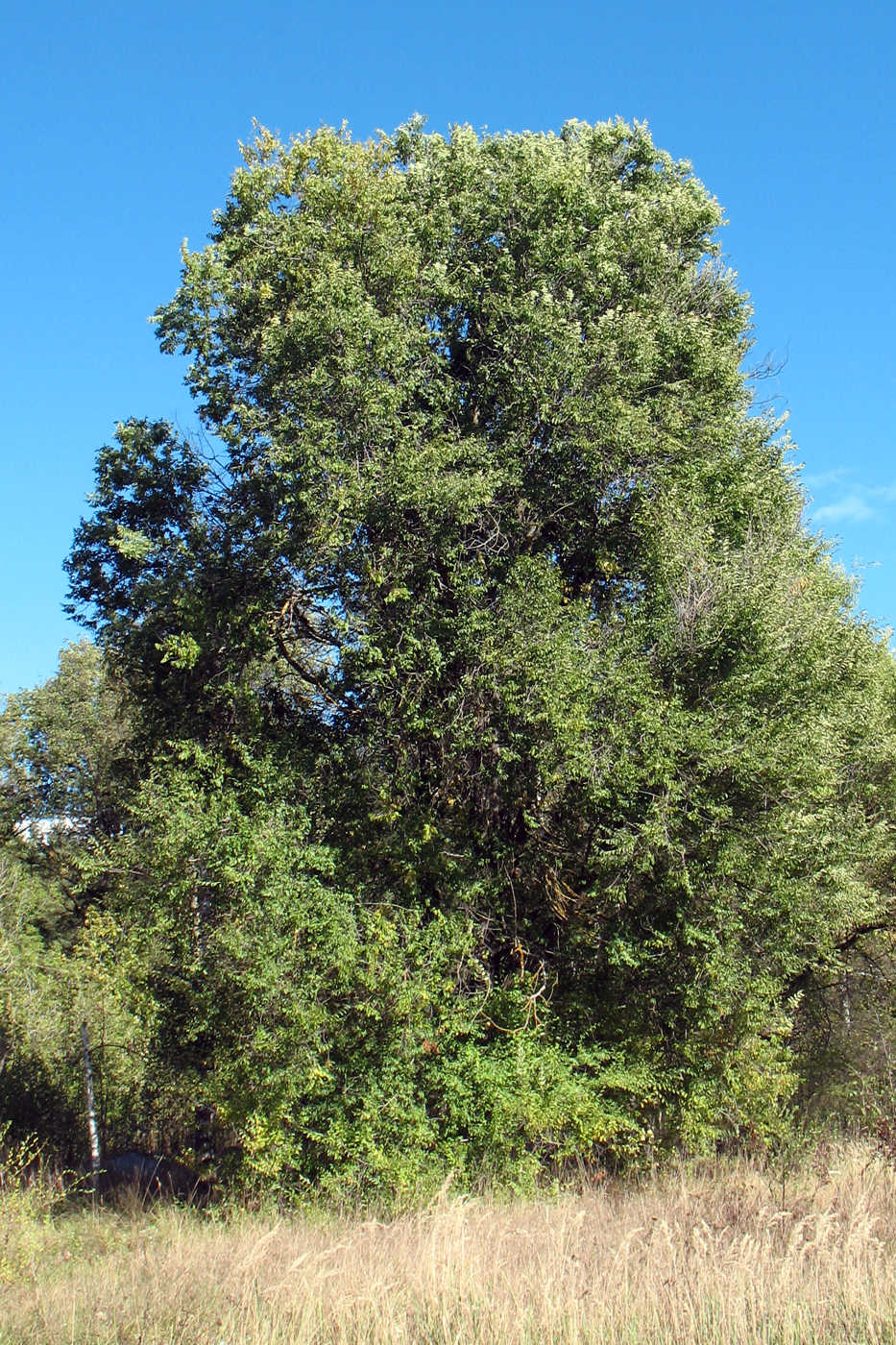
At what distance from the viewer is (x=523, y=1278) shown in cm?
643

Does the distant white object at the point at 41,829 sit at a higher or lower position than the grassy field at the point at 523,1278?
higher

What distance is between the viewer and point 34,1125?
18766 millimetres

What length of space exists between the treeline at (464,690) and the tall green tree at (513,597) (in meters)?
0.06

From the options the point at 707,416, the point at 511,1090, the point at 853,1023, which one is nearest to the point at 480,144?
the point at 707,416

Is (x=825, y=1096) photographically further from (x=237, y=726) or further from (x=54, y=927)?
(x=54, y=927)

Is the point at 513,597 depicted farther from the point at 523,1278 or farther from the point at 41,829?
the point at 41,829

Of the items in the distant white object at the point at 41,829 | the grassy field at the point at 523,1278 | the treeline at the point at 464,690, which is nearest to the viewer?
the grassy field at the point at 523,1278

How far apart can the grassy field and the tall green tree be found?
151 inches

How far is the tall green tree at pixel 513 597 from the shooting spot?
1200cm

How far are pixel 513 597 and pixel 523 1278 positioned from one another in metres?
7.74

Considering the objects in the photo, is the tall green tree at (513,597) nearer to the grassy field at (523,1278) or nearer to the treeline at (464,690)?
the treeline at (464,690)

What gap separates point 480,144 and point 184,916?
11.9m

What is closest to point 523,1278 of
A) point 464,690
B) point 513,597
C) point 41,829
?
point 464,690

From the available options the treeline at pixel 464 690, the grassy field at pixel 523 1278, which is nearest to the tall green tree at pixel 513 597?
the treeline at pixel 464 690
